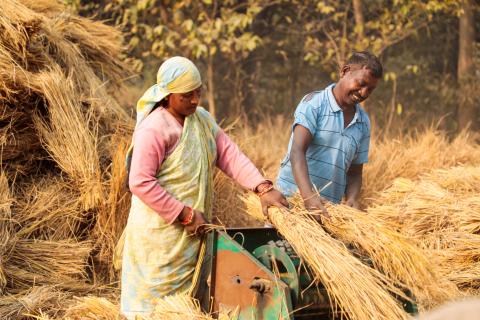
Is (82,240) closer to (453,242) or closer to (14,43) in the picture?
(14,43)

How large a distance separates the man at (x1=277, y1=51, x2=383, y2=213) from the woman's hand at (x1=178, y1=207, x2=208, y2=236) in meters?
0.58

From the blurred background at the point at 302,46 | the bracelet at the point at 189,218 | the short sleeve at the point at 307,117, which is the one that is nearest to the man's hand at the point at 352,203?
the short sleeve at the point at 307,117

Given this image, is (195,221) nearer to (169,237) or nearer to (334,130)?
(169,237)

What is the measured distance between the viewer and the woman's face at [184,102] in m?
3.80

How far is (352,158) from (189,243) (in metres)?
1.13

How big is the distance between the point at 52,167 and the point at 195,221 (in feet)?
6.87

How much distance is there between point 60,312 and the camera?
454 cm

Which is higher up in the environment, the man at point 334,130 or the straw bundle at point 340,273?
the man at point 334,130

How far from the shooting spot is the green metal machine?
3.45 metres

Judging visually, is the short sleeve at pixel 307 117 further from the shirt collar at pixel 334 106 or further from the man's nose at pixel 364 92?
the man's nose at pixel 364 92

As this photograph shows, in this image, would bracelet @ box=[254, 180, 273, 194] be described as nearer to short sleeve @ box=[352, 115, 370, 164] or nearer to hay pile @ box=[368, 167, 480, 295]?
hay pile @ box=[368, 167, 480, 295]

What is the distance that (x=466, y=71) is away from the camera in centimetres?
1155

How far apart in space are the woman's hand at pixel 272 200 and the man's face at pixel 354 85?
76cm

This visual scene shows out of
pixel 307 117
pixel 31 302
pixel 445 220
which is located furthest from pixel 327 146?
pixel 31 302
